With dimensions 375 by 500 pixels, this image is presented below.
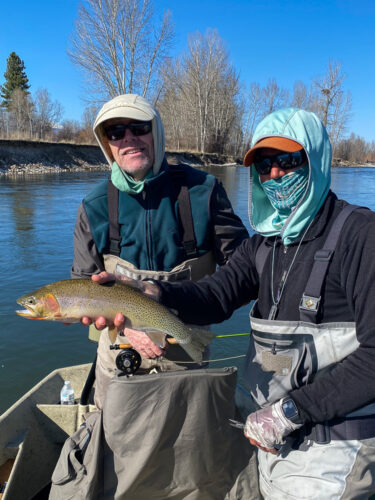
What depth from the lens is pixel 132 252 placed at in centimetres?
267

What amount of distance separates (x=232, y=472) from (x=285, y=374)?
2.46ft

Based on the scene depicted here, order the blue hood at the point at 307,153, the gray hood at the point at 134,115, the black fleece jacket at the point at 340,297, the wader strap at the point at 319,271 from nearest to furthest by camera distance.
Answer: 1. the black fleece jacket at the point at 340,297
2. the wader strap at the point at 319,271
3. the blue hood at the point at 307,153
4. the gray hood at the point at 134,115

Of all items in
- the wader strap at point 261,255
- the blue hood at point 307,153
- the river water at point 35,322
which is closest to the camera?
the blue hood at point 307,153

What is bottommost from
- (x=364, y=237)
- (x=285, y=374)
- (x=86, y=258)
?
(x=285, y=374)

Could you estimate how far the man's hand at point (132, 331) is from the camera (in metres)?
2.27

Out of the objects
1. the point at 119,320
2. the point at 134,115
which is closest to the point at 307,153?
the point at 134,115

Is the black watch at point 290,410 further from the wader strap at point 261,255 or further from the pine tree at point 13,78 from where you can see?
the pine tree at point 13,78

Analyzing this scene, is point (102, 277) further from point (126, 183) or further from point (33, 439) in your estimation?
point (33, 439)

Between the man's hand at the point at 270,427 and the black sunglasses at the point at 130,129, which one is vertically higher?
the black sunglasses at the point at 130,129

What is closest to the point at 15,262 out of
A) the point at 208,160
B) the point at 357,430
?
the point at 357,430

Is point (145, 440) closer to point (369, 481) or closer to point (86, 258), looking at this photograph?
point (369, 481)

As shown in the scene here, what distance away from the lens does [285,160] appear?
187 cm

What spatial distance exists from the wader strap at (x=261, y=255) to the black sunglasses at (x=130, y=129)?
1.11m

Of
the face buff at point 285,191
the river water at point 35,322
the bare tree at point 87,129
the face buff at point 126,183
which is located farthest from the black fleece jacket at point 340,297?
the bare tree at point 87,129
